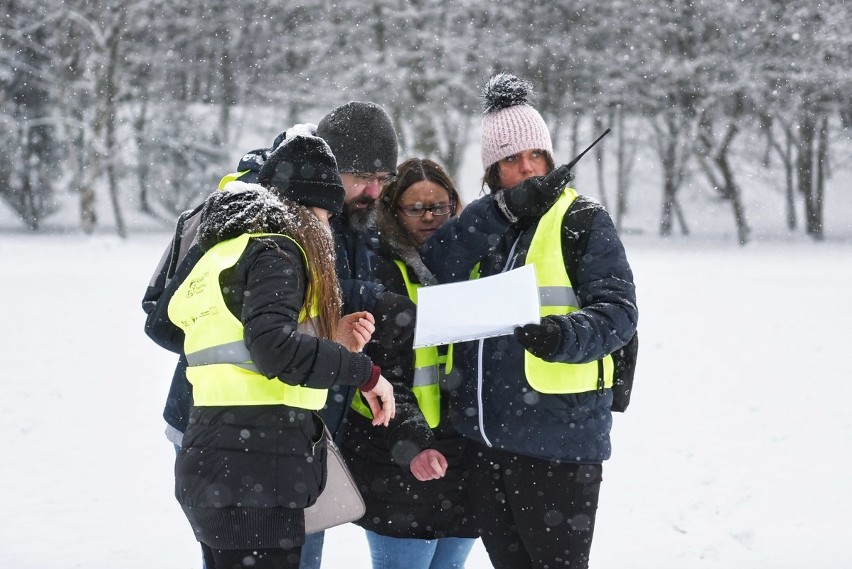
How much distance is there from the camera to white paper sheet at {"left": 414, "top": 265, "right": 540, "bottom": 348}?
105 inches

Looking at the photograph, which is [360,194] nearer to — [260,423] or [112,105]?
[260,423]

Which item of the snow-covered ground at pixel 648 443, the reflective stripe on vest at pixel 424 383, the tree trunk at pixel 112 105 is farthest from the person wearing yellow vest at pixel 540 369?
the tree trunk at pixel 112 105

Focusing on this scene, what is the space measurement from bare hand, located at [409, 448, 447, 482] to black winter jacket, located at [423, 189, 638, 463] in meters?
0.13

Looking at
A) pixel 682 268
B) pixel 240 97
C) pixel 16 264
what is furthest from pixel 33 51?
pixel 682 268

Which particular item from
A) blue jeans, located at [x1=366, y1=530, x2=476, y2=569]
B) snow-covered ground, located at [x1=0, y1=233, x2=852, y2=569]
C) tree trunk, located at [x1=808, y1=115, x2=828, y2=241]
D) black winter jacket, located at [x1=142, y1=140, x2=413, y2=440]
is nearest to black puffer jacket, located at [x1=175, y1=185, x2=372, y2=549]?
black winter jacket, located at [x1=142, y1=140, x2=413, y2=440]

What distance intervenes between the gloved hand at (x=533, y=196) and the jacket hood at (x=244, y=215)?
0.76 m

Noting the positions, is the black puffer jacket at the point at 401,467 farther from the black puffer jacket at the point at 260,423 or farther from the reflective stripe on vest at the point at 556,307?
the black puffer jacket at the point at 260,423

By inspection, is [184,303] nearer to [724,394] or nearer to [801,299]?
[724,394]

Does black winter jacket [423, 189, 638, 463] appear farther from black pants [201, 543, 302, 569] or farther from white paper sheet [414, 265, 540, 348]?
black pants [201, 543, 302, 569]

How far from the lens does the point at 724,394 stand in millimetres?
8977

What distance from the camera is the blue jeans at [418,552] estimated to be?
129 inches

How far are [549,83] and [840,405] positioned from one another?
19316 millimetres

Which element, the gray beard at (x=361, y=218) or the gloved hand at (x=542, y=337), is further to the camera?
the gray beard at (x=361, y=218)

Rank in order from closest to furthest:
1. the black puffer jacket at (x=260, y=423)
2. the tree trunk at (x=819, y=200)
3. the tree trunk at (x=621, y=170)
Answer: the black puffer jacket at (x=260, y=423) < the tree trunk at (x=819, y=200) < the tree trunk at (x=621, y=170)
